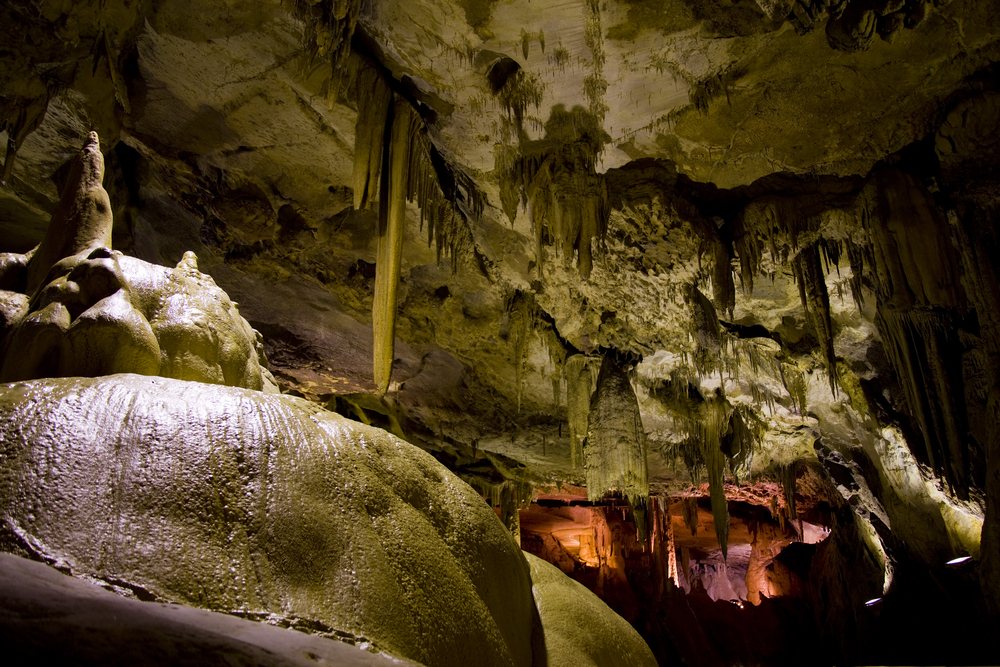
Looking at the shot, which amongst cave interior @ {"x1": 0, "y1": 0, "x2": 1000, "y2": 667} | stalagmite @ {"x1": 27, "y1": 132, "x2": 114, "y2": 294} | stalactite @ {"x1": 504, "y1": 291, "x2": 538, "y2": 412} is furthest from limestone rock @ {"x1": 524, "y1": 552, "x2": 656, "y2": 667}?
stalactite @ {"x1": 504, "y1": 291, "x2": 538, "y2": 412}

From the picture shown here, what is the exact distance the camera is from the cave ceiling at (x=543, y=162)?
447 centimetres

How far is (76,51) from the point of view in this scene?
4.62 meters

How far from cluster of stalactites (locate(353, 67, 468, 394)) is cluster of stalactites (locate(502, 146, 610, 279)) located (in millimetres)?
1135

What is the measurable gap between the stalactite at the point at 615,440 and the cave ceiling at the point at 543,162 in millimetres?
360

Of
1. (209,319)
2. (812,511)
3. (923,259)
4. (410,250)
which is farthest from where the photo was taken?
(812,511)

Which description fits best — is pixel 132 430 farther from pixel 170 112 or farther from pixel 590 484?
pixel 590 484

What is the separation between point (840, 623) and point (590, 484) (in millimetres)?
6631

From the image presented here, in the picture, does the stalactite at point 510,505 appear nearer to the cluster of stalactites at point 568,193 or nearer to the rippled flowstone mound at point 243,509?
the cluster of stalactites at point 568,193

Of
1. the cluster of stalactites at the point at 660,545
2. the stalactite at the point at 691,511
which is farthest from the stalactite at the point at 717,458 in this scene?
the cluster of stalactites at the point at 660,545

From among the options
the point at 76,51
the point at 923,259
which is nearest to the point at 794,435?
the point at 923,259

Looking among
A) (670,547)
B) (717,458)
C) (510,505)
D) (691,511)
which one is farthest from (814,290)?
(670,547)

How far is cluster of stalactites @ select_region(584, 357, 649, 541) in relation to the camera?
774 cm

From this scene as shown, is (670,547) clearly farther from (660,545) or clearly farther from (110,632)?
(110,632)

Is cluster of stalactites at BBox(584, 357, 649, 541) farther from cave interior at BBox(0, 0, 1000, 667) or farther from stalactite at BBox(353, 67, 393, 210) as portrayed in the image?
stalactite at BBox(353, 67, 393, 210)
